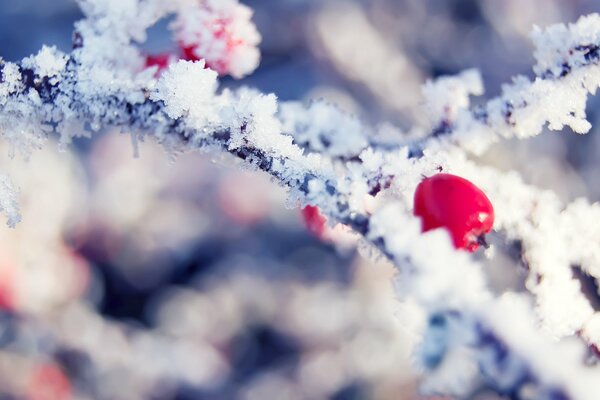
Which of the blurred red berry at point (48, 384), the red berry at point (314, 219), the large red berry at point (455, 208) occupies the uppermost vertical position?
the blurred red berry at point (48, 384)

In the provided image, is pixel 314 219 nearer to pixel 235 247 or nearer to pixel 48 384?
pixel 48 384

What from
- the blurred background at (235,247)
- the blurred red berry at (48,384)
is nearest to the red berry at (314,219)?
the blurred background at (235,247)

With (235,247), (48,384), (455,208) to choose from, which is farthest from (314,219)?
(235,247)

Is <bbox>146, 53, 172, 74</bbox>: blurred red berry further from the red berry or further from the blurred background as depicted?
the blurred background

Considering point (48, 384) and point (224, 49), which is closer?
point (224, 49)

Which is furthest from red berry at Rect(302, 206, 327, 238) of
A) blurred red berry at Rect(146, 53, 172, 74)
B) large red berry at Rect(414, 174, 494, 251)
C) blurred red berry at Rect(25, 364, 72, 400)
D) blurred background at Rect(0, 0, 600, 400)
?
blurred red berry at Rect(25, 364, 72, 400)

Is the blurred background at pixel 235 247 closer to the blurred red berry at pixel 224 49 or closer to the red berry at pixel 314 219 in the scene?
the red berry at pixel 314 219
